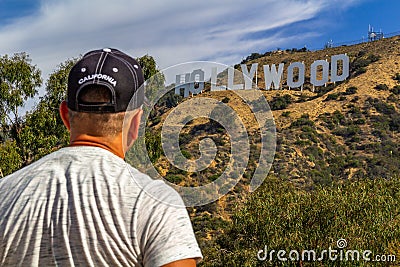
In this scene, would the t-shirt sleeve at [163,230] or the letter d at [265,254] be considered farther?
the letter d at [265,254]

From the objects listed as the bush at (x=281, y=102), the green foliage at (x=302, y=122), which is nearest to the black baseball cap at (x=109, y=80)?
the green foliage at (x=302, y=122)

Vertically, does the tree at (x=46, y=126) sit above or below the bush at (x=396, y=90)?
below

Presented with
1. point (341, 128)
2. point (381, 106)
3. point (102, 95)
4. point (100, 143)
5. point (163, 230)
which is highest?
point (381, 106)

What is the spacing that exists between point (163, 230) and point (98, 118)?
317mm

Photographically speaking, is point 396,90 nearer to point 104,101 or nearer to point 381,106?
point 381,106

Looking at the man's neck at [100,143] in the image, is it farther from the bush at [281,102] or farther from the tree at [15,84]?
the bush at [281,102]

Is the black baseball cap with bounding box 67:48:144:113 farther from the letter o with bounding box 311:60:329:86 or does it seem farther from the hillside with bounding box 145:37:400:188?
the letter o with bounding box 311:60:329:86

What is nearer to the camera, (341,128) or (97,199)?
(97,199)

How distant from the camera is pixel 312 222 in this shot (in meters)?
17.9

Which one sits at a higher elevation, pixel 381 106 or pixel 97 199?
pixel 381 106

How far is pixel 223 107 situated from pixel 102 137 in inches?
12.9

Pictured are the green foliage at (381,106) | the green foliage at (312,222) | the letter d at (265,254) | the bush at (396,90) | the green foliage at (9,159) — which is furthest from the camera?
the bush at (396,90)

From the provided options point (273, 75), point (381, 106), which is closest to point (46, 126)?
point (381, 106)

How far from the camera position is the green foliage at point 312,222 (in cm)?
1662
